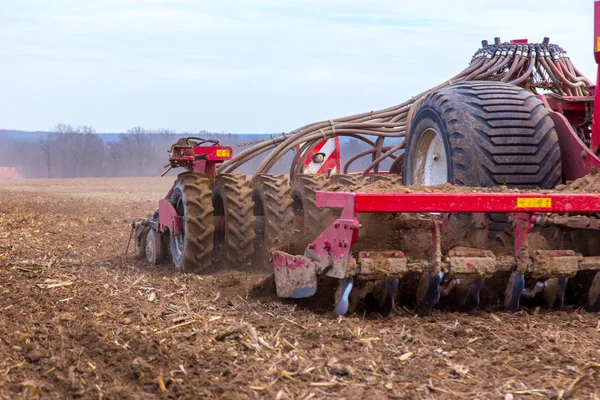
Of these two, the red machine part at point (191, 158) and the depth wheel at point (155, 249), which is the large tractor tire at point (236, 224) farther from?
the depth wheel at point (155, 249)

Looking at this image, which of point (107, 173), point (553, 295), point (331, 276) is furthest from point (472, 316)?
point (107, 173)

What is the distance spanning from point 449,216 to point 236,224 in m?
2.50

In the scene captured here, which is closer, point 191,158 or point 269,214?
point 269,214

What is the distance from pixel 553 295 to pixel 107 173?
48.9 metres

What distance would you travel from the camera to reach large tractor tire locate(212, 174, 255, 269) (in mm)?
7539

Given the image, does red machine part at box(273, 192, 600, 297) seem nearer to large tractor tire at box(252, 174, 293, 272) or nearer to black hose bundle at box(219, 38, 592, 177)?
large tractor tire at box(252, 174, 293, 272)

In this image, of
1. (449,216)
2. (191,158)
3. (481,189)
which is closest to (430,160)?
(449,216)

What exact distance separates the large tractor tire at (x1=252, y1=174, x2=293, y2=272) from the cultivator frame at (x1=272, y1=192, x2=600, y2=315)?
1762 millimetres

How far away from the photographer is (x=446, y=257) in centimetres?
504

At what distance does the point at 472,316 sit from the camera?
5.12m

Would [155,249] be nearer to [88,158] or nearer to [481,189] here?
[481,189]

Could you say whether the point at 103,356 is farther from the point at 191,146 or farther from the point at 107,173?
the point at 107,173

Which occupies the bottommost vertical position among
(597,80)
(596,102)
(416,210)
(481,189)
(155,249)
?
(155,249)

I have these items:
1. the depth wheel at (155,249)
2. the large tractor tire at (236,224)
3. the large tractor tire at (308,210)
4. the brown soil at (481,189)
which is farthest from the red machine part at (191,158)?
the brown soil at (481,189)
